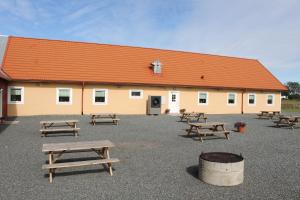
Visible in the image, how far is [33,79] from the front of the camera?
19.4 metres

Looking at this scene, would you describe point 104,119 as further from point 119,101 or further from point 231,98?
point 231,98

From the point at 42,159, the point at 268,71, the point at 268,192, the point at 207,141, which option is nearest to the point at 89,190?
the point at 42,159

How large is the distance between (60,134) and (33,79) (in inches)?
348

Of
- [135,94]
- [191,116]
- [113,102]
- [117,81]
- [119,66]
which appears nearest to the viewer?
[191,116]

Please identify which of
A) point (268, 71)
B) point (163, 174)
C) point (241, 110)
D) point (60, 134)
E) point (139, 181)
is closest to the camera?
point (139, 181)

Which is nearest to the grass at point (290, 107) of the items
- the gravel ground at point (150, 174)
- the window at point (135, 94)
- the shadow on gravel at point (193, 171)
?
the window at point (135, 94)

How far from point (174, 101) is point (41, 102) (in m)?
10.9

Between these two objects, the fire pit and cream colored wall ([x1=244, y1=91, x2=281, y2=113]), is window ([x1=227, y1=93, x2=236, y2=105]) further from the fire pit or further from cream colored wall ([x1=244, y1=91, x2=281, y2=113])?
the fire pit

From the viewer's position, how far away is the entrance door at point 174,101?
2372 cm

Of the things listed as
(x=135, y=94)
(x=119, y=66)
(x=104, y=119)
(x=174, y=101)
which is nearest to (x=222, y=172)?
(x=104, y=119)

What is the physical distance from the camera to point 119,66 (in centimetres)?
2375

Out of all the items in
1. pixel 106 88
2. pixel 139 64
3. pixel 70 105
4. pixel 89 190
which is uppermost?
pixel 139 64

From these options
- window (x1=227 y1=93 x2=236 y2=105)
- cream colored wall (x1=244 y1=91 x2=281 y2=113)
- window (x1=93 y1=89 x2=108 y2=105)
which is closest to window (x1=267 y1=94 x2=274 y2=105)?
cream colored wall (x1=244 y1=91 x2=281 y2=113)

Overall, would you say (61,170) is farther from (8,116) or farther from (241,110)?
(241,110)
